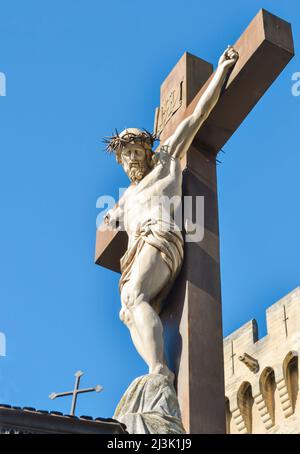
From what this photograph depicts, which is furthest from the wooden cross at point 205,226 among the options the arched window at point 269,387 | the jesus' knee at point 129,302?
the arched window at point 269,387

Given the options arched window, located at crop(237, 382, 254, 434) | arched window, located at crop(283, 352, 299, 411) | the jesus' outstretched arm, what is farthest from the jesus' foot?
arched window, located at crop(237, 382, 254, 434)

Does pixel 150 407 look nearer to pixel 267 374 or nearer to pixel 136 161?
pixel 136 161

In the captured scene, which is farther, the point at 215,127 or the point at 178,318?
the point at 215,127

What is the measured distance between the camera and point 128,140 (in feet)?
26.4

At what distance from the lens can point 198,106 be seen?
822cm

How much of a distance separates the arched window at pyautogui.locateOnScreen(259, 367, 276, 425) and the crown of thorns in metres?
20.5

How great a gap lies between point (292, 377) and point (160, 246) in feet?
68.8

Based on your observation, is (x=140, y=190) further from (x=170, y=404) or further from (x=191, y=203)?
(x=170, y=404)

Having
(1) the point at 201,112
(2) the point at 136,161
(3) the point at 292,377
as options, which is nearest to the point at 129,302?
(2) the point at 136,161

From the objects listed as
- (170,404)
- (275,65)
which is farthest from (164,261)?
(275,65)

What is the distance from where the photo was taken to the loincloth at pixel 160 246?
740 cm

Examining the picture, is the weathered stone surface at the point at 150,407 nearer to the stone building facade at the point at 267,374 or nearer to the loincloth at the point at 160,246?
the loincloth at the point at 160,246
